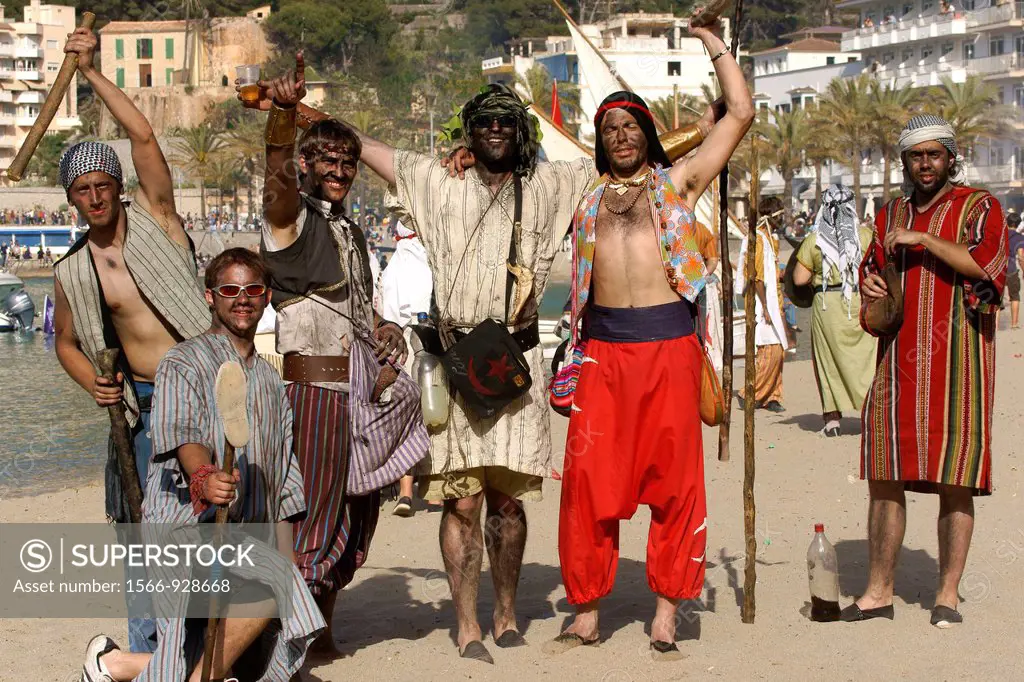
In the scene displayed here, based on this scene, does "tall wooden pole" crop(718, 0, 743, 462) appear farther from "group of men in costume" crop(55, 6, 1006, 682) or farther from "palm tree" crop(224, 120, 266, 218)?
"palm tree" crop(224, 120, 266, 218)

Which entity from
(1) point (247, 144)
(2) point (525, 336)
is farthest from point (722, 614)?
(1) point (247, 144)

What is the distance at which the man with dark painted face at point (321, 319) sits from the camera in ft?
17.5

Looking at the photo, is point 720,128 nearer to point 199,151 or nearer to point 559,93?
point 559,93

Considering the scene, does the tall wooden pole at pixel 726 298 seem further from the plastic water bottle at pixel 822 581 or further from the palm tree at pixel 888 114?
the palm tree at pixel 888 114

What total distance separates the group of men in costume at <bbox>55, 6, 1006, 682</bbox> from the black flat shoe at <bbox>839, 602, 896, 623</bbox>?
0.04ft

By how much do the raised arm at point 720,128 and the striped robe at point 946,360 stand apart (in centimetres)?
87

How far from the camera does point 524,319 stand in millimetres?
5707

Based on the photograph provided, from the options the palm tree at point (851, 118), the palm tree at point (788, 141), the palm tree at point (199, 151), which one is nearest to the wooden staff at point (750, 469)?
the palm tree at point (851, 118)

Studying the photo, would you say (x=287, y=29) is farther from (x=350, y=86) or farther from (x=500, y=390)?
(x=500, y=390)

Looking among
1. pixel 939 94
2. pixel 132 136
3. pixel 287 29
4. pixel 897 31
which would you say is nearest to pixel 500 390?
pixel 132 136

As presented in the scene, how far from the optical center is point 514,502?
5801 millimetres

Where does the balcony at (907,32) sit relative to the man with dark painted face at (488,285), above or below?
above

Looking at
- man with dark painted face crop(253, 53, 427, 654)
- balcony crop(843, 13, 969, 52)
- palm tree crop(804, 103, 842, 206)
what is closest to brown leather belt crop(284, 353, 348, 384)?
man with dark painted face crop(253, 53, 427, 654)

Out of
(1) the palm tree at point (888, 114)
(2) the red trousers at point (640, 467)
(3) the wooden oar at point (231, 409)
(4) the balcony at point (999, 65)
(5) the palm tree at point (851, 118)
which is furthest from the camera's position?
(4) the balcony at point (999, 65)
